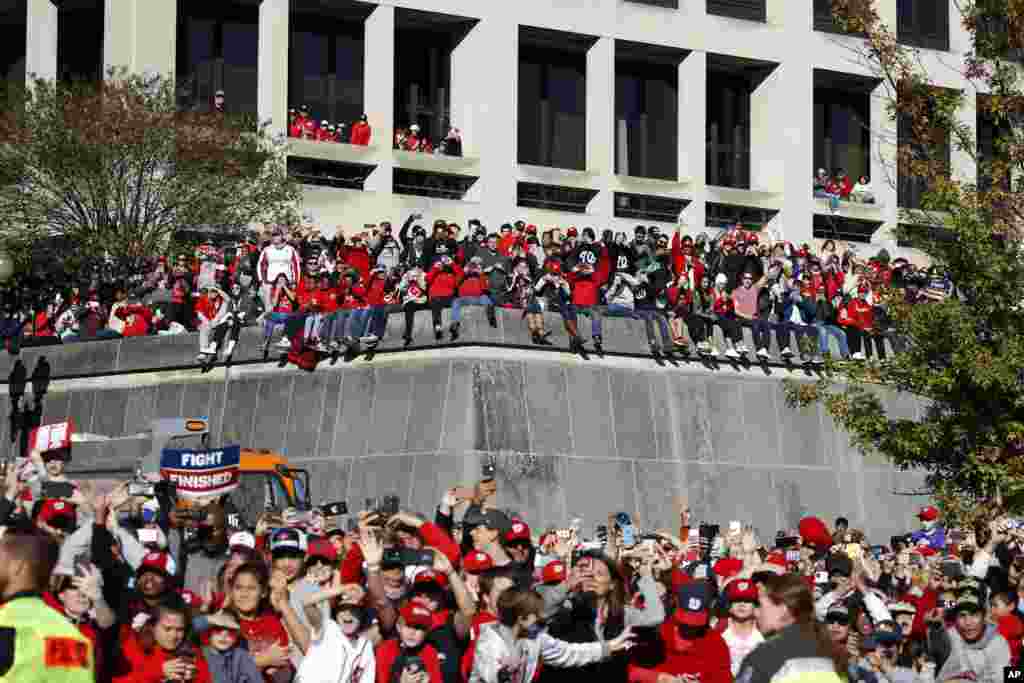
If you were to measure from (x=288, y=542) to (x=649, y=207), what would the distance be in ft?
128

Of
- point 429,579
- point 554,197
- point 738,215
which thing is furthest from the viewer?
point 738,215

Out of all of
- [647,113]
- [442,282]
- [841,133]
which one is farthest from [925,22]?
[442,282]

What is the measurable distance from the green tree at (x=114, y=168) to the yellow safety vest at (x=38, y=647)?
3176 centimetres

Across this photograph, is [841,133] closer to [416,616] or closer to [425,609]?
[425,609]

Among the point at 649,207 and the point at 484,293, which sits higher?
the point at 649,207

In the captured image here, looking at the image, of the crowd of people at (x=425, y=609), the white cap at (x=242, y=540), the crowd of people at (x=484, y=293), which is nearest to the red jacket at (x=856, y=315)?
the crowd of people at (x=484, y=293)

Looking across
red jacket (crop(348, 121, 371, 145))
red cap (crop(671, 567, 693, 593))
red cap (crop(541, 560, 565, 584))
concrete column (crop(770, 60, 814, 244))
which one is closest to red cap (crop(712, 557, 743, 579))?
red cap (crop(671, 567, 693, 593))

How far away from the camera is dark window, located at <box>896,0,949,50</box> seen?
55.9 metres

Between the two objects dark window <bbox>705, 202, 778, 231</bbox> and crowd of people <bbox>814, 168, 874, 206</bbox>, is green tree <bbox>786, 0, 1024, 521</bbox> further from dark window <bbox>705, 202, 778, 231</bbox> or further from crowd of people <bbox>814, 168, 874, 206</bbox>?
crowd of people <bbox>814, 168, 874, 206</bbox>

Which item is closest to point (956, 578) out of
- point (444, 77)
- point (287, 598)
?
point (287, 598)

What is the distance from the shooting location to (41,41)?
4750 centimetres

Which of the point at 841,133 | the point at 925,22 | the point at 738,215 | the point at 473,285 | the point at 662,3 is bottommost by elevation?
the point at 473,285

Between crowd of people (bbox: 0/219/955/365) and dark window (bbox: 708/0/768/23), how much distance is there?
52.4 feet

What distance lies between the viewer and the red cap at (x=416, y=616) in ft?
41.0
